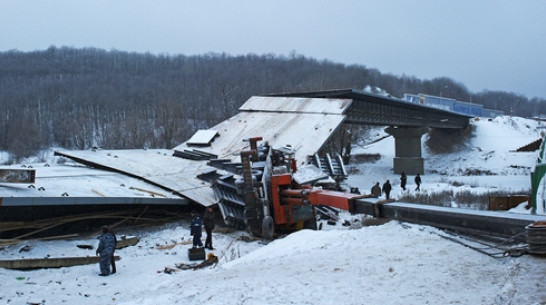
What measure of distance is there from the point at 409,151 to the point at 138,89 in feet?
211

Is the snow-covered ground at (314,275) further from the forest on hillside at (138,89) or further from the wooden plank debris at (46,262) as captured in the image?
the forest on hillside at (138,89)

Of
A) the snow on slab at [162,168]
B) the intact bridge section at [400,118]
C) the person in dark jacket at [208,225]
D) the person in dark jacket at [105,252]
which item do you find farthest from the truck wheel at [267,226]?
the intact bridge section at [400,118]

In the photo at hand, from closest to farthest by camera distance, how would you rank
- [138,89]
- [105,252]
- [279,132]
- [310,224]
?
[105,252] → [310,224] → [279,132] → [138,89]

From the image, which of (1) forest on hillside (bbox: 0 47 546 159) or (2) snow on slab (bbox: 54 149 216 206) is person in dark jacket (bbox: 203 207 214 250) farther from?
(1) forest on hillside (bbox: 0 47 546 159)

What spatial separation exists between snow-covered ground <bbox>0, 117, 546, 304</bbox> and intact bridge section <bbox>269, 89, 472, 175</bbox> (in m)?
23.0

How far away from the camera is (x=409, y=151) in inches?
1964

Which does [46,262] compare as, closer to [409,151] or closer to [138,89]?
[409,151]

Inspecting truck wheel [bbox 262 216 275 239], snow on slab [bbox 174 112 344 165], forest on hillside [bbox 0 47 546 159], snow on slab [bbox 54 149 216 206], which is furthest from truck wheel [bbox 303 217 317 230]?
forest on hillside [bbox 0 47 546 159]

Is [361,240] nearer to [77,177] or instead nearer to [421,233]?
[421,233]

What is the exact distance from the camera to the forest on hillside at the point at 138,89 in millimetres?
55550

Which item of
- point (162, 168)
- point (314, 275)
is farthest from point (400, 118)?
point (314, 275)

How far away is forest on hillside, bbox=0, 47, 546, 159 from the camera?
55.6m

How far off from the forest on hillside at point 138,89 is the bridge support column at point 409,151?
16334 millimetres

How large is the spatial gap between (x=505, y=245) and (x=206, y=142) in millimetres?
19488
